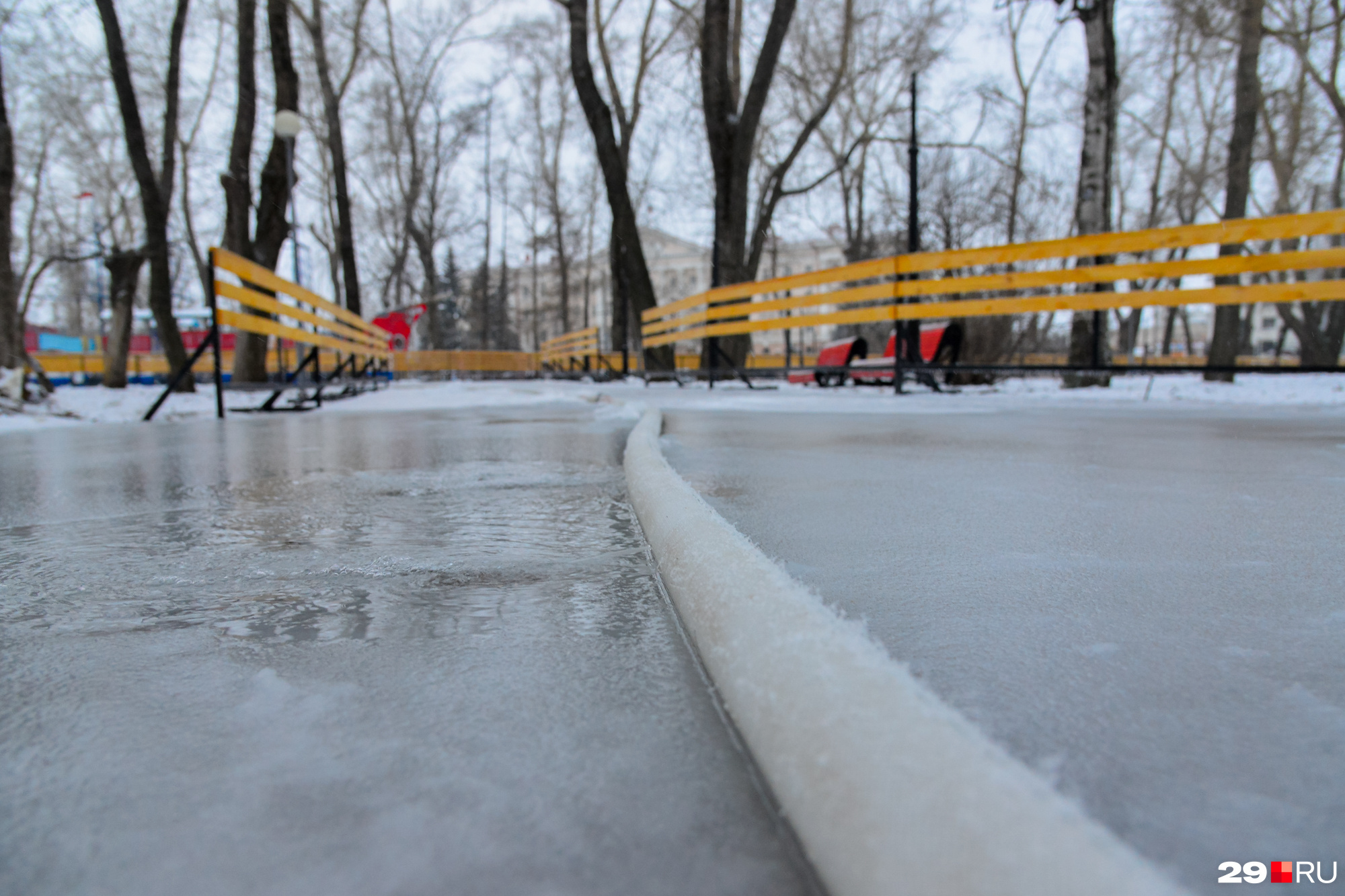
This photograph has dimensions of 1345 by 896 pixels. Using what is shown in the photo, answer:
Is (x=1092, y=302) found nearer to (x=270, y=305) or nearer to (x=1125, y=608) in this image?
(x=1125, y=608)

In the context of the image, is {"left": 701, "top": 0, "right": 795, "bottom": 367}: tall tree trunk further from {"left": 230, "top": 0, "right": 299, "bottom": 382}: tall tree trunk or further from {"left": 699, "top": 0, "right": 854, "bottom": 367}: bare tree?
{"left": 230, "top": 0, "right": 299, "bottom": 382}: tall tree trunk

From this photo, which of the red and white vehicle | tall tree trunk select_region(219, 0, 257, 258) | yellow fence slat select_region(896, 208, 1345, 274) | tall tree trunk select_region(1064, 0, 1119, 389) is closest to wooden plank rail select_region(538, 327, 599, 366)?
the red and white vehicle

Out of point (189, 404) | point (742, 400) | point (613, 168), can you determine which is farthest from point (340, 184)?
point (742, 400)

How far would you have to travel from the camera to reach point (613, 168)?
13.6 m

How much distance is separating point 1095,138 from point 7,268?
1098 cm

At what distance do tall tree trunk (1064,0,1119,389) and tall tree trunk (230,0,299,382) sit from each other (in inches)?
396

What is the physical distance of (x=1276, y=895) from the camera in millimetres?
600

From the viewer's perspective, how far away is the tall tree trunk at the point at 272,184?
11875 millimetres

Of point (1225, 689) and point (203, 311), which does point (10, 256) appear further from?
point (203, 311)

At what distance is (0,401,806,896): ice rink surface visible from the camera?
0.66m

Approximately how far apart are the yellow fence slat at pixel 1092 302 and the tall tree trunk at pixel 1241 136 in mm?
6363

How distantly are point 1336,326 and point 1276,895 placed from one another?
64.6 ft

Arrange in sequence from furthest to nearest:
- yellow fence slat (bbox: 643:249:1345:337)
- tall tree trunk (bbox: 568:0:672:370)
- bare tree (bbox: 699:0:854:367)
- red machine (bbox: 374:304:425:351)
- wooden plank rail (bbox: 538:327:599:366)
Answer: red machine (bbox: 374:304:425:351), wooden plank rail (bbox: 538:327:599:366), tall tree trunk (bbox: 568:0:672:370), bare tree (bbox: 699:0:854:367), yellow fence slat (bbox: 643:249:1345:337)

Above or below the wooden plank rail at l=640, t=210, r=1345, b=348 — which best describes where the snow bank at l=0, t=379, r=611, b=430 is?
below
